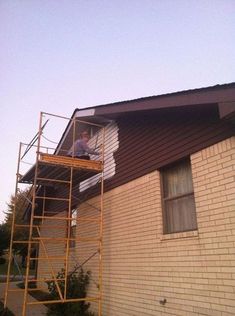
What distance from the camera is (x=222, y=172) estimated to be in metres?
5.89

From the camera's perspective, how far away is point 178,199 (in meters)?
7.06

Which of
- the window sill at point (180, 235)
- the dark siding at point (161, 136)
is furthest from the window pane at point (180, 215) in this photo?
the dark siding at point (161, 136)

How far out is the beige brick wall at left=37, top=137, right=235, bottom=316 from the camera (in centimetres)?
560

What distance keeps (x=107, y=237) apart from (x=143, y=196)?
2189 millimetres

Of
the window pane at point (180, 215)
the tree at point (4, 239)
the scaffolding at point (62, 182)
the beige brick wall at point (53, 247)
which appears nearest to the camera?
the window pane at point (180, 215)

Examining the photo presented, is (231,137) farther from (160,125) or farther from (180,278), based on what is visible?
(180,278)

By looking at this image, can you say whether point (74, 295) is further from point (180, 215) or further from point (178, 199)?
point (178, 199)

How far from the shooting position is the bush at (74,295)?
8933 millimetres

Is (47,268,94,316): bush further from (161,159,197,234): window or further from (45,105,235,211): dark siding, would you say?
(161,159,197,234): window

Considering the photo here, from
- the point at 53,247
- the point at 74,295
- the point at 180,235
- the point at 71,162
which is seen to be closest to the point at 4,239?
the point at 53,247

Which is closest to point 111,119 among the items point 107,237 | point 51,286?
point 107,237

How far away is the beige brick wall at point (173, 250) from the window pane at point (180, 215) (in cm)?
21

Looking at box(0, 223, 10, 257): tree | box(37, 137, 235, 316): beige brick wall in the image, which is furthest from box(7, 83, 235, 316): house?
box(0, 223, 10, 257): tree

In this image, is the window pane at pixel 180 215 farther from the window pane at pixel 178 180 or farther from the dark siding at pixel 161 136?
the dark siding at pixel 161 136
